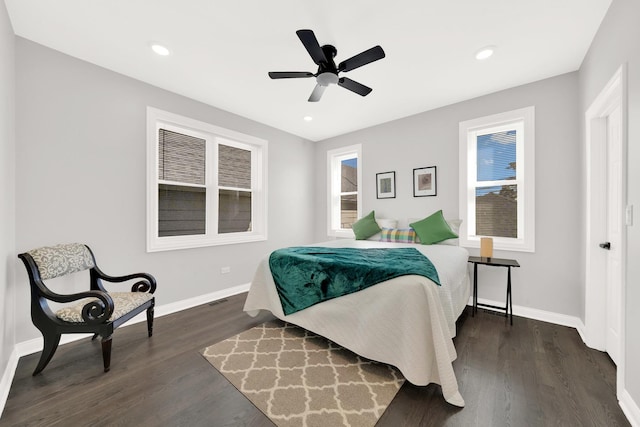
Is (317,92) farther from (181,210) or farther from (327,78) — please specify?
→ (181,210)

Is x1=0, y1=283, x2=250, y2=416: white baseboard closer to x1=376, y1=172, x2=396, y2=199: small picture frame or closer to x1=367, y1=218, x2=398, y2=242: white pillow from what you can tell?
x1=367, y1=218, x2=398, y2=242: white pillow

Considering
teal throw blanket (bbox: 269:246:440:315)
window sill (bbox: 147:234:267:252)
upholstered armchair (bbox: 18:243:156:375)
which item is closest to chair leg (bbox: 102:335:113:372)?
upholstered armchair (bbox: 18:243:156:375)

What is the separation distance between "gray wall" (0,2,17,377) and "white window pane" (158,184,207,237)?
1.21 m

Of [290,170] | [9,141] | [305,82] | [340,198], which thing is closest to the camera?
[9,141]

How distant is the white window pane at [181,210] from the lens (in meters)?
3.14

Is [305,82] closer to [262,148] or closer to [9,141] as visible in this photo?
[262,148]

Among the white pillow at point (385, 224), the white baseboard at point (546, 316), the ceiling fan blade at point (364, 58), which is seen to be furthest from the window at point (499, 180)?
the ceiling fan blade at point (364, 58)

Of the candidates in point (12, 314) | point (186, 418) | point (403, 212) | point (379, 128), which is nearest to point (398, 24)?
point (379, 128)

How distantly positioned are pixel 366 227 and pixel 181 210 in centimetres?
269

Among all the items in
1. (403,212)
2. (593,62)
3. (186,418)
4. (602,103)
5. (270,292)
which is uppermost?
(593,62)

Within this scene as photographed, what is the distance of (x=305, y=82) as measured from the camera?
2.88m

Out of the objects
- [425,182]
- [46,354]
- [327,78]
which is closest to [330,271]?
[327,78]

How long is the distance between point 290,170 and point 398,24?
3.03m

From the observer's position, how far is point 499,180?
3.20 m
